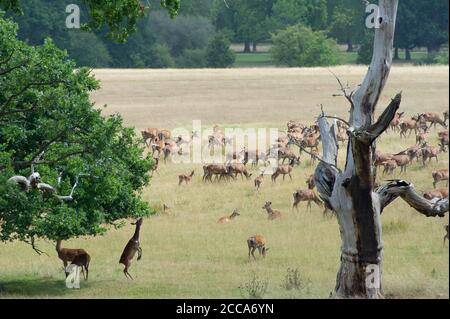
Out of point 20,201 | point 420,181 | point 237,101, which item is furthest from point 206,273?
point 237,101

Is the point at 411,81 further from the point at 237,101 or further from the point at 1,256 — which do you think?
the point at 1,256

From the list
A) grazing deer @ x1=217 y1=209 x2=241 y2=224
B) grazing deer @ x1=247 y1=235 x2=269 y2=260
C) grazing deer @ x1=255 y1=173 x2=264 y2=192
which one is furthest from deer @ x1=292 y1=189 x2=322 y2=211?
grazing deer @ x1=247 y1=235 x2=269 y2=260

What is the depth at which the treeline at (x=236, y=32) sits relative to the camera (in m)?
78.8

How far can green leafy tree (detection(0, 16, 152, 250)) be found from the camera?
58.5ft

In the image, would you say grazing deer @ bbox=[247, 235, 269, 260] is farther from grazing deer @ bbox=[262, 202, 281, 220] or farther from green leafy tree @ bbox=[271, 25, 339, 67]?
green leafy tree @ bbox=[271, 25, 339, 67]

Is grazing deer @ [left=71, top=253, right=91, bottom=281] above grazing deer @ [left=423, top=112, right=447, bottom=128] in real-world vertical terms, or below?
above

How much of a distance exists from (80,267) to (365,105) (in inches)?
252

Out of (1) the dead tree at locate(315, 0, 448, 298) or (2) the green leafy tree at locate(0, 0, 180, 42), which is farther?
(1) the dead tree at locate(315, 0, 448, 298)

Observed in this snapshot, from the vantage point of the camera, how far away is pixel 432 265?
790 inches

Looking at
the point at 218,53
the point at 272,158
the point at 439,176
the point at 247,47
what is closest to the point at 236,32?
the point at 218,53

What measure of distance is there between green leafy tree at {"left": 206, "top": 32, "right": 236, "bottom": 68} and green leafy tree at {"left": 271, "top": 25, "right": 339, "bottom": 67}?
13.5ft

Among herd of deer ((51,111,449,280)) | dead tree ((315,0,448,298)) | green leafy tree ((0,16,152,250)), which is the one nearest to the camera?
dead tree ((315,0,448,298))

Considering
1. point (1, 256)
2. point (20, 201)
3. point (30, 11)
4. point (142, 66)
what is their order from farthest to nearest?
point (142, 66) < point (30, 11) < point (1, 256) < point (20, 201)

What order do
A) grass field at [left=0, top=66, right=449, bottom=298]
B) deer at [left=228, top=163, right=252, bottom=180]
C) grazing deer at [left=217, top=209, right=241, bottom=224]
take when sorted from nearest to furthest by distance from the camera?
grass field at [left=0, top=66, right=449, bottom=298] < grazing deer at [left=217, top=209, right=241, bottom=224] < deer at [left=228, top=163, right=252, bottom=180]
